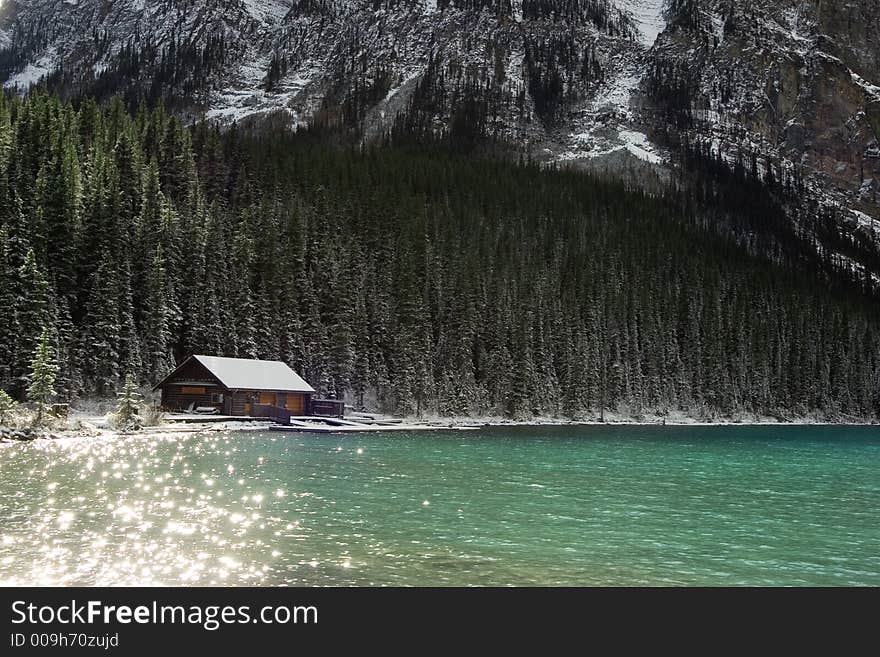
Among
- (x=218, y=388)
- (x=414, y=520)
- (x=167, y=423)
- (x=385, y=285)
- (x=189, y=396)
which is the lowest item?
(x=167, y=423)

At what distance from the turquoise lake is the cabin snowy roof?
27109 millimetres

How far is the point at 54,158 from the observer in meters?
79.9

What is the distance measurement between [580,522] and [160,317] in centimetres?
5909

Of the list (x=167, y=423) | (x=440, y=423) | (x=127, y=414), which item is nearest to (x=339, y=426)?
(x=167, y=423)

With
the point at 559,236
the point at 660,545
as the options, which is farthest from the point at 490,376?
the point at 660,545

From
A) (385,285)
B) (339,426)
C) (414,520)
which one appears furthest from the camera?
(385,285)

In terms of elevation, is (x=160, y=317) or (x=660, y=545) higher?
(x=160, y=317)

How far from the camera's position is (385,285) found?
103375 mm

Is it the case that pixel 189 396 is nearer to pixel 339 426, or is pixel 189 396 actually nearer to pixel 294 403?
pixel 294 403

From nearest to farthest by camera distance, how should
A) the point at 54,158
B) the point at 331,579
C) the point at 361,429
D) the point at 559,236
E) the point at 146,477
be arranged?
1. the point at 331,579
2. the point at 146,477
3. the point at 361,429
4. the point at 54,158
5. the point at 559,236

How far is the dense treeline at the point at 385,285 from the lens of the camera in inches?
2768

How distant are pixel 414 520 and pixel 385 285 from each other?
83525 mm

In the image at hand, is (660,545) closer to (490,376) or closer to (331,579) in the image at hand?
(331,579)

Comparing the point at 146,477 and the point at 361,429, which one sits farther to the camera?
the point at 361,429
